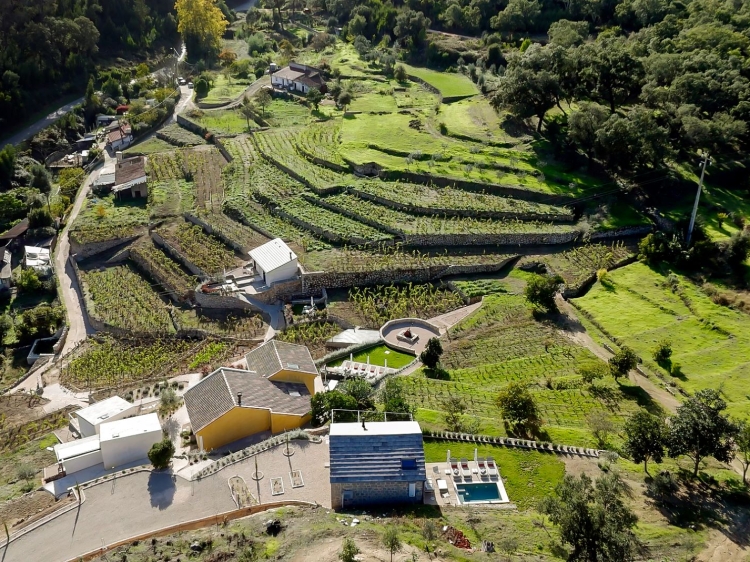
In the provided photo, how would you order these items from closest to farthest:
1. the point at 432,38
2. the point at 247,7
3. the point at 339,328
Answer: the point at 339,328 < the point at 432,38 < the point at 247,7

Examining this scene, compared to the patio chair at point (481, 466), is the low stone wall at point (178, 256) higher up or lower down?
lower down

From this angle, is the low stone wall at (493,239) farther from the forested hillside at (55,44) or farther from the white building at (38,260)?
the forested hillside at (55,44)

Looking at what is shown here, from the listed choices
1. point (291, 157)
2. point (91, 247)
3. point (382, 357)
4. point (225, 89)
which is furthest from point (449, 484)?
point (225, 89)

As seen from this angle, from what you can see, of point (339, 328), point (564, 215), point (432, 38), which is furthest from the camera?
point (432, 38)

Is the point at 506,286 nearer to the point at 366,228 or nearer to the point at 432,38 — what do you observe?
the point at 366,228

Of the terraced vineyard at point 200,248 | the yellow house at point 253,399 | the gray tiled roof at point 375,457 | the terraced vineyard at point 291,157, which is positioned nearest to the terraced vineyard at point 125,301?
the terraced vineyard at point 200,248

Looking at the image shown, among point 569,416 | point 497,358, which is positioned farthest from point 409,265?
point 569,416
